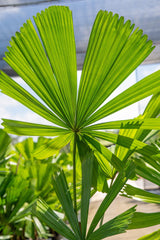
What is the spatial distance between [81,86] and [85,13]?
1.00 m

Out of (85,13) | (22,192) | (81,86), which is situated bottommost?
(22,192)

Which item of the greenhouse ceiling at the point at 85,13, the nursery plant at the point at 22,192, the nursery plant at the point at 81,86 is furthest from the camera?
the greenhouse ceiling at the point at 85,13

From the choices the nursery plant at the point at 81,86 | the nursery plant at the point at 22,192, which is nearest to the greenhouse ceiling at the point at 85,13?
the nursery plant at the point at 22,192

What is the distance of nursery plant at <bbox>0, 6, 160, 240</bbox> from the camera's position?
0.46 metres

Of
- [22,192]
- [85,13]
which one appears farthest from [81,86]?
[85,13]

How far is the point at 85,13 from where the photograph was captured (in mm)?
1380

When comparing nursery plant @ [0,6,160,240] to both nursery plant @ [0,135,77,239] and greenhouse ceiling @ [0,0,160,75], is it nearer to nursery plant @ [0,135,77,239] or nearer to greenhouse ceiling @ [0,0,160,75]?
nursery plant @ [0,135,77,239]

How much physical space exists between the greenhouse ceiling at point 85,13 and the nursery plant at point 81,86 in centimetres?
93

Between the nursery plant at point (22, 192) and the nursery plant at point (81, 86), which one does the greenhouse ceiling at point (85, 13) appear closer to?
the nursery plant at point (22, 192)

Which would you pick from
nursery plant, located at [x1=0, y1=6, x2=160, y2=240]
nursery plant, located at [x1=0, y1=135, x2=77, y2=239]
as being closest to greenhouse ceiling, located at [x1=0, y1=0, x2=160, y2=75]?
nursery plant, located at [x1=0, y1=135, x2=77, y2=239]

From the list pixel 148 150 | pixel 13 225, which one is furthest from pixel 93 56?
pixel 13 225

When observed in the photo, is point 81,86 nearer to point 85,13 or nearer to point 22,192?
point 22,192

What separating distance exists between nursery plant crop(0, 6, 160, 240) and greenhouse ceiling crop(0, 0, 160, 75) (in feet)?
3.04

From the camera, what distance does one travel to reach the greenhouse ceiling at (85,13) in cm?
134
